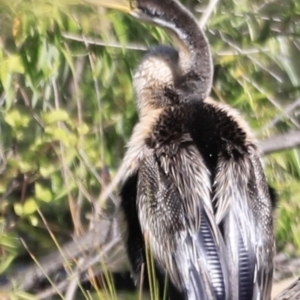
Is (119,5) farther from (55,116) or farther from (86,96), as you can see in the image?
(55,116)

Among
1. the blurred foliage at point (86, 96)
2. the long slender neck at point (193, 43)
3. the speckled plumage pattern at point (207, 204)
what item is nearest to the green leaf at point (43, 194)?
the blurred foliage at point (86, 96)

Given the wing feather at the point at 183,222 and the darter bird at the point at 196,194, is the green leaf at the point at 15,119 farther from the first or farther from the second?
the wing feather at the point at 183,222

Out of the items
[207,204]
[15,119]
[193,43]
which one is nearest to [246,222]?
[207,204]

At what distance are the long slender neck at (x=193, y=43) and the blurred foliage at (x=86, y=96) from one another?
0.22 meters

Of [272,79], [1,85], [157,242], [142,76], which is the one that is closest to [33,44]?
[1,85]

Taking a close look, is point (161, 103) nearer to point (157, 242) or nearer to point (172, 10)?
point (172, 10)

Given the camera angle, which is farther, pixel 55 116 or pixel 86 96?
pixel 86 96

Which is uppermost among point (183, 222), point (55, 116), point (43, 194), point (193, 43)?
point (193, 43)

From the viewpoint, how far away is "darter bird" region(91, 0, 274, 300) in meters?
3.55

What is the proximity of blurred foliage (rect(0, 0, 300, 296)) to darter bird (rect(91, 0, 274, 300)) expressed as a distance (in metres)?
0.25

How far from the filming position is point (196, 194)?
3627mm

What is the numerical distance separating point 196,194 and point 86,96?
87 centimetres

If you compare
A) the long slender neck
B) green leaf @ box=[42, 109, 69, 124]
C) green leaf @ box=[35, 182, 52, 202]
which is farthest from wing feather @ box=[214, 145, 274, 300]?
green leaf @ box=[35, 182, 52, 202]

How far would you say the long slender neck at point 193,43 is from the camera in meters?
4.07
